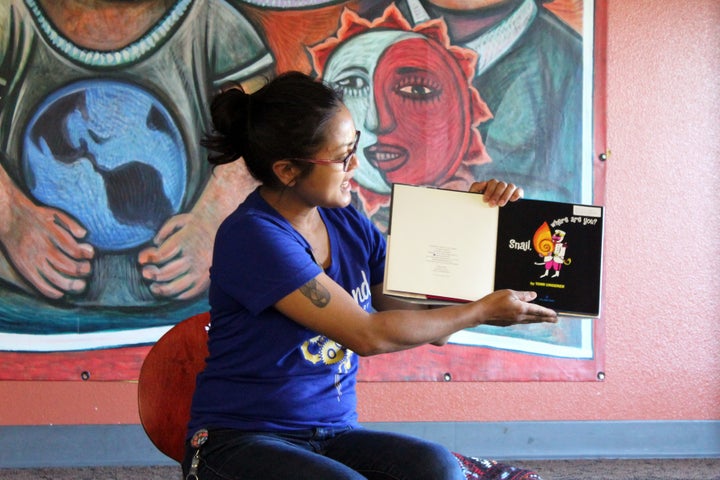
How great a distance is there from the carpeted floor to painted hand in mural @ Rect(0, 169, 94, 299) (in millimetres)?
690

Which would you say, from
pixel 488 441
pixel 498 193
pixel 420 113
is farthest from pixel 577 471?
pixel 498 193

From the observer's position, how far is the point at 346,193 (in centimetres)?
203

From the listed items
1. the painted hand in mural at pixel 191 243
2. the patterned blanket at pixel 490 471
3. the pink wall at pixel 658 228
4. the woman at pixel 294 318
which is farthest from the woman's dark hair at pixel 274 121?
the pink wall at pixel 658 228

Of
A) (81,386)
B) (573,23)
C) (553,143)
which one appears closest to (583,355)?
(553,143)

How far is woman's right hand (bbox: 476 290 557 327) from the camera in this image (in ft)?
6.22

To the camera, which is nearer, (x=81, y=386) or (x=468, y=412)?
(x=81, y=386)

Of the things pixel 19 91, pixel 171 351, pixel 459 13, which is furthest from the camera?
pixel 459 13

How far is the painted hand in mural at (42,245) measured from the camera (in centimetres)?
346

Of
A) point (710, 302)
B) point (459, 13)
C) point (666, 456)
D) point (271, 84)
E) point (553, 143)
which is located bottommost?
point (666, 456)

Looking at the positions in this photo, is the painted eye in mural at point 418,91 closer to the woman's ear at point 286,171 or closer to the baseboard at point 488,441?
the baseboard at point 488,441

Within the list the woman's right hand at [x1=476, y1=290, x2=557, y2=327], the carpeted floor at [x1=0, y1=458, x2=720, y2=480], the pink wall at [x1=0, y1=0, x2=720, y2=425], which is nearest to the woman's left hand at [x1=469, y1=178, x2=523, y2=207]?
the woman's right hand at [x1=476, y1=290, x2=557, y2=327]

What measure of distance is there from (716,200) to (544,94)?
0.94 meters

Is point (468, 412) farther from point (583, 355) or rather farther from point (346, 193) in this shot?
point (346, 193)

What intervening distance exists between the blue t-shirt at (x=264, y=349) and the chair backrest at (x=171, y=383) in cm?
6
